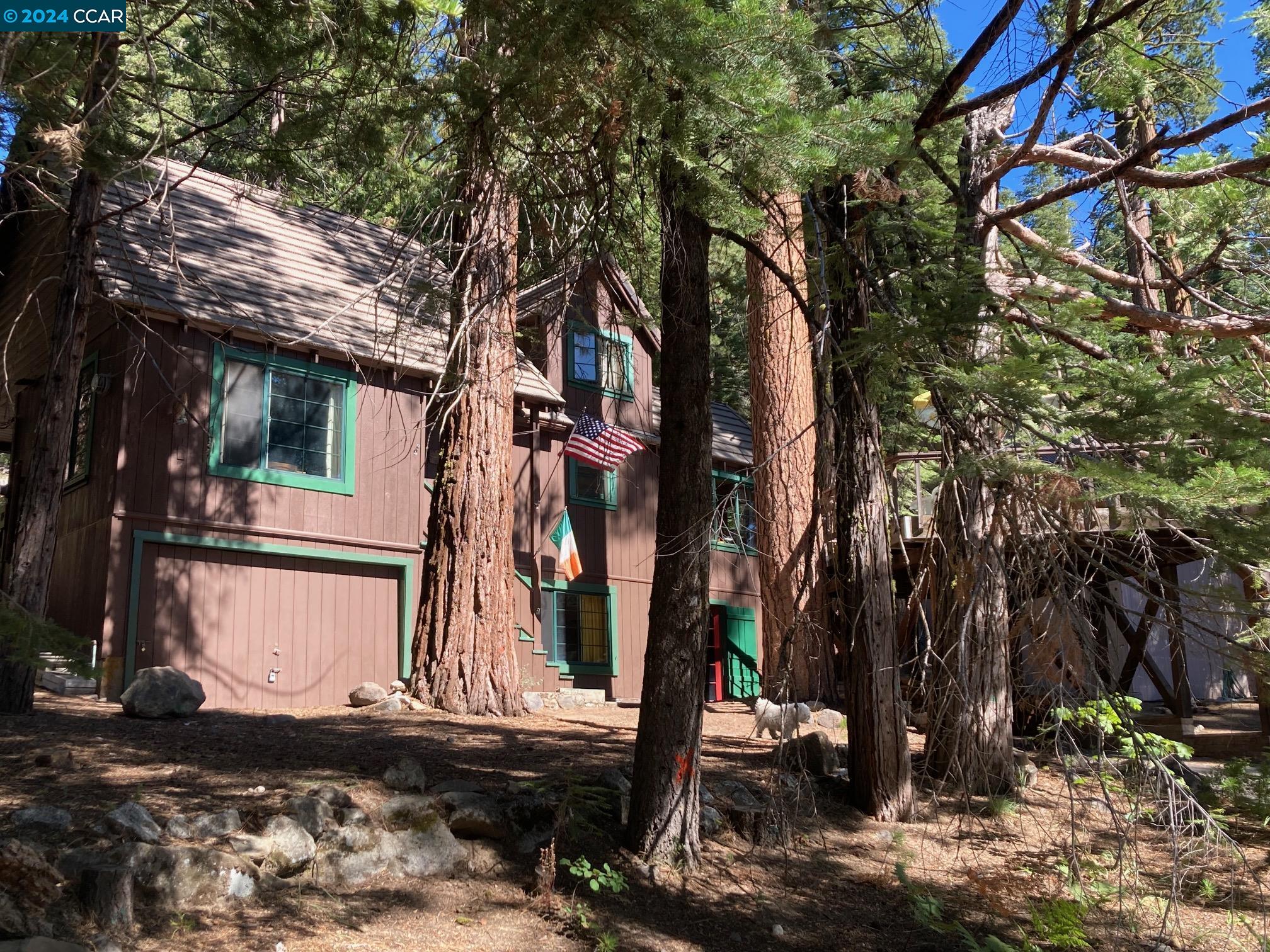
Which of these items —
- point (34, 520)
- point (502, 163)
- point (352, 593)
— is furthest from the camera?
point (352, 593)

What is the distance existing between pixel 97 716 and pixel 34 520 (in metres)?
1.71

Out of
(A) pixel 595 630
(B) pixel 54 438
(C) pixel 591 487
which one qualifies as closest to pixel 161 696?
(B) pixel 54 438

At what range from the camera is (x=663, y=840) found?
6109mm

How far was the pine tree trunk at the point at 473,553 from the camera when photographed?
9930 mm

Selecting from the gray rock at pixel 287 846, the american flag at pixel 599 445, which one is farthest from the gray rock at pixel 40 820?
the american flag at pixel 599 445

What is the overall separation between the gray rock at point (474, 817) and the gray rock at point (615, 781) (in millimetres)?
854

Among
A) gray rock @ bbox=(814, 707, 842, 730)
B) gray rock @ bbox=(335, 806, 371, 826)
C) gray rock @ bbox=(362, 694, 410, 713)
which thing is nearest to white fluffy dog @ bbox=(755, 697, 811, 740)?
gray rock @ bbox=(814, 707, 842, 730)

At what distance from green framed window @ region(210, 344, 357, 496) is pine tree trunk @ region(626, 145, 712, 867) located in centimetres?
697

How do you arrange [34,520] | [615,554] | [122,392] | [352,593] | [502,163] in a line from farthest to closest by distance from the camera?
[615,554]
[352,593]
[122,392]
[34,520]
[502,163]

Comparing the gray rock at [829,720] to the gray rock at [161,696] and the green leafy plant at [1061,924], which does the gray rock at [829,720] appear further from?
the gray rock at [161,696]

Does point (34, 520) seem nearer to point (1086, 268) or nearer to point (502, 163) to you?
point (502, 163)

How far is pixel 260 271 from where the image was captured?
12883mm

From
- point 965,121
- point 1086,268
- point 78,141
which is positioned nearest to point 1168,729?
point 1086,268

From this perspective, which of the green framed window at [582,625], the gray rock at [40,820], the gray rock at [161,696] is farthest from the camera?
the green framed window at [582,625]
